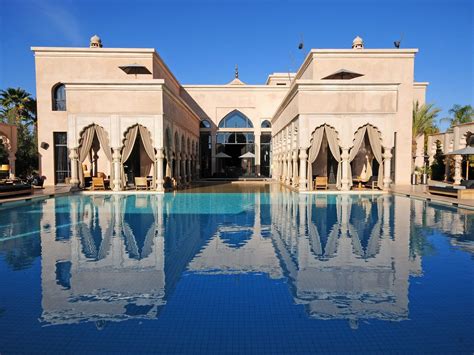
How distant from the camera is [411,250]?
6.00 m

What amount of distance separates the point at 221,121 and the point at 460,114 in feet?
60.5

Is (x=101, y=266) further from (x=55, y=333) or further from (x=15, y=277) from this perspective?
(x=55, y=333)

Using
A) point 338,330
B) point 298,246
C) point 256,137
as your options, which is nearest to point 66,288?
point 338,330

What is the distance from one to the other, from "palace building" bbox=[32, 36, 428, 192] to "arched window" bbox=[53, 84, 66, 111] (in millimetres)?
57

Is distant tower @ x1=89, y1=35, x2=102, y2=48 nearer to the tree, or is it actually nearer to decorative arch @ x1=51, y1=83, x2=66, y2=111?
decorative arch @ x1=51, y1=83, x2=66, y2=111

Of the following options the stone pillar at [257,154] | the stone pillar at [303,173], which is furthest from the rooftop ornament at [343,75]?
the stone pillar at [257,154]

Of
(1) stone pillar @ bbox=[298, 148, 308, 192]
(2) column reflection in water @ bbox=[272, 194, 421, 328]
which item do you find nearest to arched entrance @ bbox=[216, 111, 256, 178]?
(1) stone pillar @ bbox=[298, 148, 308, 192]

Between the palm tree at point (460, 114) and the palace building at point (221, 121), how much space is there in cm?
591

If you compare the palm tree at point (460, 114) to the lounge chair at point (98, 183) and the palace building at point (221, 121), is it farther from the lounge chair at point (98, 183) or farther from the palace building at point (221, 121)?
the lounge chair at point (98, 183)

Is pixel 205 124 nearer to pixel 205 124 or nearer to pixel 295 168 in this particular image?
pixel 205 124

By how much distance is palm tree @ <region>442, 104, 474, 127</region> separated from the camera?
87.0 ft

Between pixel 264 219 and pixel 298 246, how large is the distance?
2.80 metres

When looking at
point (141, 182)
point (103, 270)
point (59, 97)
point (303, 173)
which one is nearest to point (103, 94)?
point (141, 182)

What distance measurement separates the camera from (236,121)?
27625 millimetres
